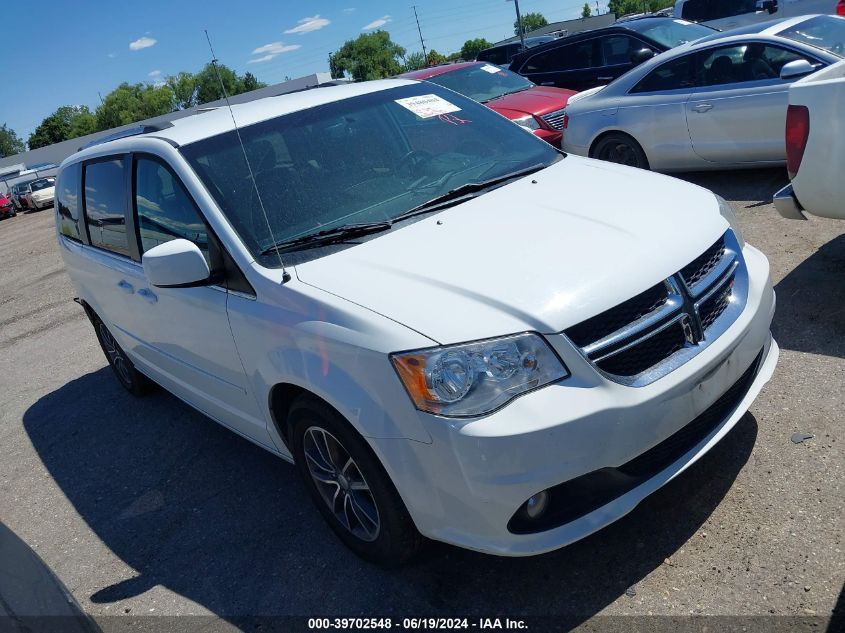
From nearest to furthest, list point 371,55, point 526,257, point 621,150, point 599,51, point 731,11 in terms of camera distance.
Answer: point 526,257 → point 621,150 → point 599,51 → point 731,11 → point 371,55

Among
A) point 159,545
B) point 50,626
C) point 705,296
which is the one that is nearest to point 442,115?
point 705,296

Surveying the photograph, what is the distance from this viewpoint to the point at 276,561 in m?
3.48

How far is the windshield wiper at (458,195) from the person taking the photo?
351cm

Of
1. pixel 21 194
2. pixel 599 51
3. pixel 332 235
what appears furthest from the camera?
pixel 21 194

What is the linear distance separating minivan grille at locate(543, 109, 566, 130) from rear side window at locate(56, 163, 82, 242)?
19.3 ft

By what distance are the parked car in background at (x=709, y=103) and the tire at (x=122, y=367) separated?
547cm

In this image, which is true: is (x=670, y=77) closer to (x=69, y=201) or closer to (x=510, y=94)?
(x=510, y=94)

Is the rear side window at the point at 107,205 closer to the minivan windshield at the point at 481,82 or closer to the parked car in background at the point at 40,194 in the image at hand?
the minivan windshield at the point at 481,82

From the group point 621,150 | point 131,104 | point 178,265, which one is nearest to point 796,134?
point 178,265

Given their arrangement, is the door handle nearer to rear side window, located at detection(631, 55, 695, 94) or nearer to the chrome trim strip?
the chrome trim strip

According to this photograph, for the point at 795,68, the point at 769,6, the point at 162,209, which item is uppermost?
the point at 162,209

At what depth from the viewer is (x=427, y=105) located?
171 inches

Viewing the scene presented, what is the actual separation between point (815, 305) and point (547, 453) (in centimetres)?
305

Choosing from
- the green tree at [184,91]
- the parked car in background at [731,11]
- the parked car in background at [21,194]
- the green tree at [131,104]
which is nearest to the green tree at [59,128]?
the green tree at [131,104]
